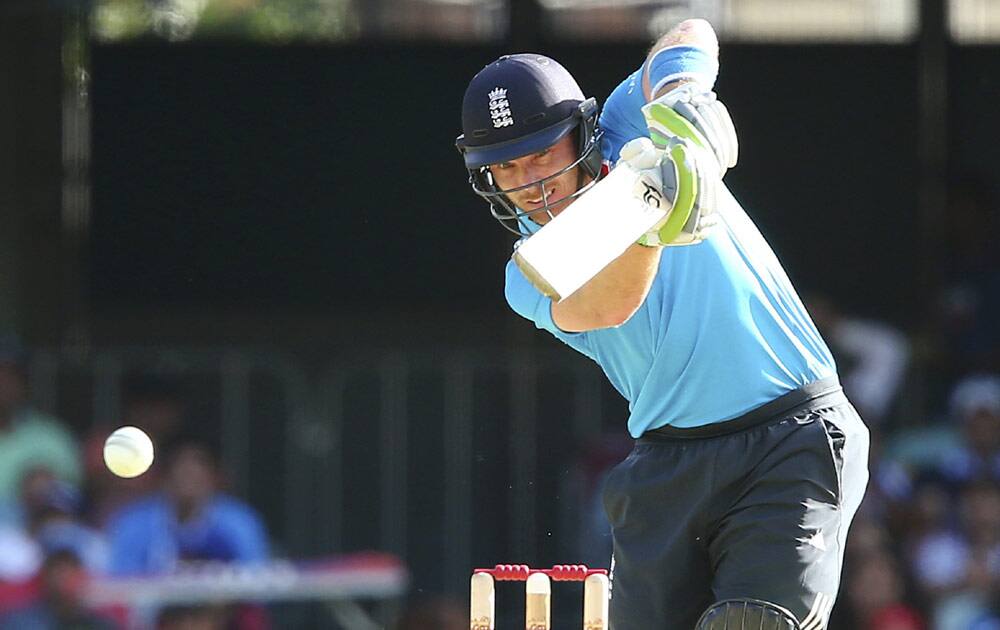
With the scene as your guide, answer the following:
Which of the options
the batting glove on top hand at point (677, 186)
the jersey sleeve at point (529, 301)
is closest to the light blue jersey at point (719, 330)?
the jersey sleeve at point (529, 301)

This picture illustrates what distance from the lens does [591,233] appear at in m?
2.99

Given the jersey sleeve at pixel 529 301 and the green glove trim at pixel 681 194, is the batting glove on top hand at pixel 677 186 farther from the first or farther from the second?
the jersey sleeve at pixel 529 301

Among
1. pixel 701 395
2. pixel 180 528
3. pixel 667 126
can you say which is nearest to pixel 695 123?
pixel 667 126

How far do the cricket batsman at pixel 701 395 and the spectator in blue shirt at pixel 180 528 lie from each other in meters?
4.23

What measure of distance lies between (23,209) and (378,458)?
237 centimetres

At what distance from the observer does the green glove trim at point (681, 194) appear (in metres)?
3.11

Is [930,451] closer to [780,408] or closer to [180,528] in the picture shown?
[180,528]

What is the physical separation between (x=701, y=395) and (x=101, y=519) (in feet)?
15.5

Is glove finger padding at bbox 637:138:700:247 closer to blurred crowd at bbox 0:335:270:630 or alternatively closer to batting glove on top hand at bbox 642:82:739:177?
batting glove on top hand at bbox 642:82:739:177

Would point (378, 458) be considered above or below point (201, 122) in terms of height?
below

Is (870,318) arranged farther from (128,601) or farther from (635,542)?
(635,542)

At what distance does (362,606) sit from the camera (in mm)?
8297

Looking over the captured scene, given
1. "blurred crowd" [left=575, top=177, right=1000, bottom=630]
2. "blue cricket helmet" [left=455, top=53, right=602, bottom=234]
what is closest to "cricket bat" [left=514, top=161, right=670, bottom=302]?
"blue cricket helmet" [left=455, top=53, right=602, bottom=234]

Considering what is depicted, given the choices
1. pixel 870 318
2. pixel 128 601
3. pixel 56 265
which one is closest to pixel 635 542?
pixel 128 601
